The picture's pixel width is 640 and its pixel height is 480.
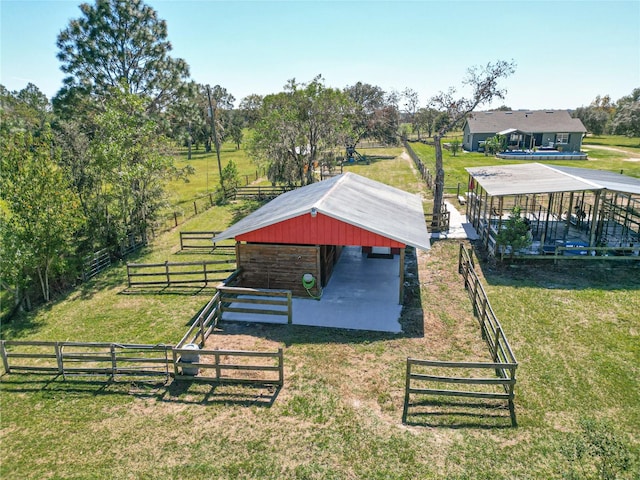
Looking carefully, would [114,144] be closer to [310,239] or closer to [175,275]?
[175,275]

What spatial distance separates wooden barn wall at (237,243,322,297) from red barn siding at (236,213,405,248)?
1.09 ft

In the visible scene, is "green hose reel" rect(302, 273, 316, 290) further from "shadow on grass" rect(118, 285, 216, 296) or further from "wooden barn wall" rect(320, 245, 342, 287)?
"shadow on grass" rect(118, 285, 216, 296)

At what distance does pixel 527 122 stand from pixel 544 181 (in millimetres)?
40056

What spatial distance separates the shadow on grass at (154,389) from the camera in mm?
9219

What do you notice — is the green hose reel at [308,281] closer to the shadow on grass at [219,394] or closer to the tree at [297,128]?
the shadow on grass at [219,394]

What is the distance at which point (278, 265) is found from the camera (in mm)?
14039

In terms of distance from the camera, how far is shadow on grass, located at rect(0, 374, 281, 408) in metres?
9.22

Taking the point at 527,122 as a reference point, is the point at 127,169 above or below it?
below

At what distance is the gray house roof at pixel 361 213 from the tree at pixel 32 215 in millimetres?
5874

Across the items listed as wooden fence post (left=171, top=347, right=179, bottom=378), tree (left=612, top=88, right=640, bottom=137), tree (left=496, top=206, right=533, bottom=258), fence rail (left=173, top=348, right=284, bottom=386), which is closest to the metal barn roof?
tree (left=496, top=206, right=533, bottom=258)

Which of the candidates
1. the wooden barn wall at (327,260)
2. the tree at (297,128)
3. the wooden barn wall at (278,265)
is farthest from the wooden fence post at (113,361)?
the tree at (297,128)

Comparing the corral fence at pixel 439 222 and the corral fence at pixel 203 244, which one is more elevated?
the corral fence at pixel 439 222

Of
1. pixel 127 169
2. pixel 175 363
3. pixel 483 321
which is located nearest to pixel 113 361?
pixel 175 363

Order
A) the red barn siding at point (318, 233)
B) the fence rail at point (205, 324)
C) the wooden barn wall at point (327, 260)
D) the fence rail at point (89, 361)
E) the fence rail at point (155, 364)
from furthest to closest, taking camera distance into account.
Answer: the wooden barn wall at point (327, 260)
the red barn siding at point (318, 233)
the fence rail at point (205, 324)
the fence rail at point (89, 361)
the fence rail at point (155, 364)
